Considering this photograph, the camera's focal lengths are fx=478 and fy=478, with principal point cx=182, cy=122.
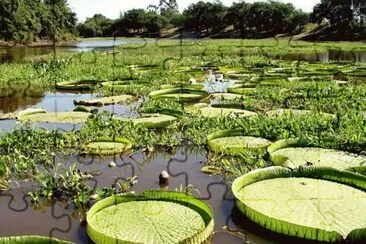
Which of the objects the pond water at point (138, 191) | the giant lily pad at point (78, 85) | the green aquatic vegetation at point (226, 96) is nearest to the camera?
the pond water at point (138, 191)

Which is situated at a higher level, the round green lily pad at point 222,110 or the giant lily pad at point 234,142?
the round green lily pad at point 222,110

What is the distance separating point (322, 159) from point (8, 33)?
1615 inches

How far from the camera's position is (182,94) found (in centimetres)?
866

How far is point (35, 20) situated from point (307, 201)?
46.0 m

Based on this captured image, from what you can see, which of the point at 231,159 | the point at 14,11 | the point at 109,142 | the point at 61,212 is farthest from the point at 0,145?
the point at 14,11

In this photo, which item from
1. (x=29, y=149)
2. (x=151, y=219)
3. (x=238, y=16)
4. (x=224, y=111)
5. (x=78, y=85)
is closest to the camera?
(x=151, y=219)

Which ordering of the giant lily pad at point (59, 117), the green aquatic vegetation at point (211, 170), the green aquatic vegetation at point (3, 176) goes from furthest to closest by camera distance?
the giant lily pad at point (59, 117) → the green aquatic vegetation at point (211, 170) → the green aquatic vegetation at point (3, 176)

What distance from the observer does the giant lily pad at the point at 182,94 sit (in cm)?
824

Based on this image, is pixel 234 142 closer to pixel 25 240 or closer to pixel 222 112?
pixel 222 112

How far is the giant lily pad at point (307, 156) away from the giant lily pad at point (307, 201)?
0.36 meters

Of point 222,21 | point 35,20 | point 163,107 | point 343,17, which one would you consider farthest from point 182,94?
point 35,20

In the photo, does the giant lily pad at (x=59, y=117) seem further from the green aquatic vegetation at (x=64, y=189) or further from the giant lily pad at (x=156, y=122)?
the green aquatic vegetation at (x=64, y=189)

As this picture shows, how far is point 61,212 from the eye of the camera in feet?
12.2

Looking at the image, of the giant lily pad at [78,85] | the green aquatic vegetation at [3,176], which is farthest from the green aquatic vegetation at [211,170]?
the giant lily pad at [78,85]
